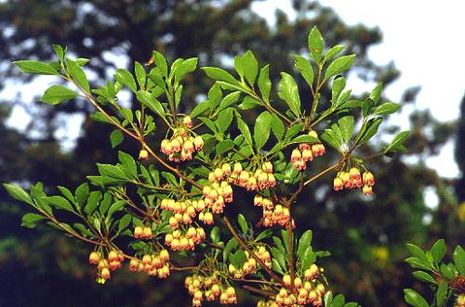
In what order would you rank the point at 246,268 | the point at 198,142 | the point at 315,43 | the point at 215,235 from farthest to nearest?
the point at 215,235 → the point at 246,268 → the point at 198,142 → the point at 315,43

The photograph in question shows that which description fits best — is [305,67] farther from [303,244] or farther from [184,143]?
[303,244]

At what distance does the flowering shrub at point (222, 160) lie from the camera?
5.44 feet

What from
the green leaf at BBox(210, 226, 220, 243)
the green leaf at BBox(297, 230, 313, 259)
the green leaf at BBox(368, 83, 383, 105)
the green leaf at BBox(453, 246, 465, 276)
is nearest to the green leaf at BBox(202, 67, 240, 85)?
the green leaf at BBox(368, 83, 383, 105)

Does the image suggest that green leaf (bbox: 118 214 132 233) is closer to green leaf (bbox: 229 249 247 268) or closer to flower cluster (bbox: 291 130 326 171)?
green leaf (bbox: 229 249 247 268)

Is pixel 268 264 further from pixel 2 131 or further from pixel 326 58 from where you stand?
pixel 2 131

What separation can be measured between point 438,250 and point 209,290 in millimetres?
837

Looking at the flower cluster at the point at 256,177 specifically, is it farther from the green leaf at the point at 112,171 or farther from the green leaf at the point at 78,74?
the green leaf at the point at 78,74

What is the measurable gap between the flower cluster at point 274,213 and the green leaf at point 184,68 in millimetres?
487

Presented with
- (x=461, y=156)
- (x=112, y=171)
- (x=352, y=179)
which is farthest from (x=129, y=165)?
(x=461, y=156)

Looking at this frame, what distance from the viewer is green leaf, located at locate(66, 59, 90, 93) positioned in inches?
64.4

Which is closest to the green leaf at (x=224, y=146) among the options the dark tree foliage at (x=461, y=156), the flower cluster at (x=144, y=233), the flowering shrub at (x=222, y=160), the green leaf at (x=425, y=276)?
the flowering shrub at (x=222, y=160)

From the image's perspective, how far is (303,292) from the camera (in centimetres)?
184

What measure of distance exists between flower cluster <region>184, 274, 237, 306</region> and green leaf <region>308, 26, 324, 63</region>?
0.92 m

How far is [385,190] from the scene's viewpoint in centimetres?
1096
